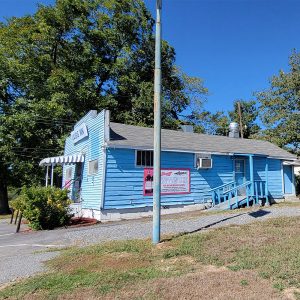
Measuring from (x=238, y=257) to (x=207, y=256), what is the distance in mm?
623

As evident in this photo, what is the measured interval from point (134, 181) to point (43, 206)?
408 centimetres

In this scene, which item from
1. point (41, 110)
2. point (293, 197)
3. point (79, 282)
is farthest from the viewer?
point (41, 110)

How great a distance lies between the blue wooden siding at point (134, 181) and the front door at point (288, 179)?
613cm

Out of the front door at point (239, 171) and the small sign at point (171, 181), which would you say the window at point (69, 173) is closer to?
the small sign at point (171, 181)

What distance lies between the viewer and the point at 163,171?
1567 centimetres

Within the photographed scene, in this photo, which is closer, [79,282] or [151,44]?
[79,282]

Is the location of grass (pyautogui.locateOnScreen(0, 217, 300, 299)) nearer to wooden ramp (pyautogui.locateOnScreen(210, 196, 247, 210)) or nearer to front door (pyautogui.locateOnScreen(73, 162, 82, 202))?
wooden ramp (pyautogui.locateOnScreen(210, 196, 247, 210))

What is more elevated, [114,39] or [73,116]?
[114,39]

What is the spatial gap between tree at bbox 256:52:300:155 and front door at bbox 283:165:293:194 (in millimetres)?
6766

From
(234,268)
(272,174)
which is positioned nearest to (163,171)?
(272,174)

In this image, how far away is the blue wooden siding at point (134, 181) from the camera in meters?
14.4

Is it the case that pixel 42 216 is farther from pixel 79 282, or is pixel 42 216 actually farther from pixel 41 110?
pixel 41 110

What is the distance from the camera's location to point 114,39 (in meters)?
31.3

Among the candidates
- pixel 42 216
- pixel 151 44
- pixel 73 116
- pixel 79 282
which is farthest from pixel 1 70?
pixel 79 282
